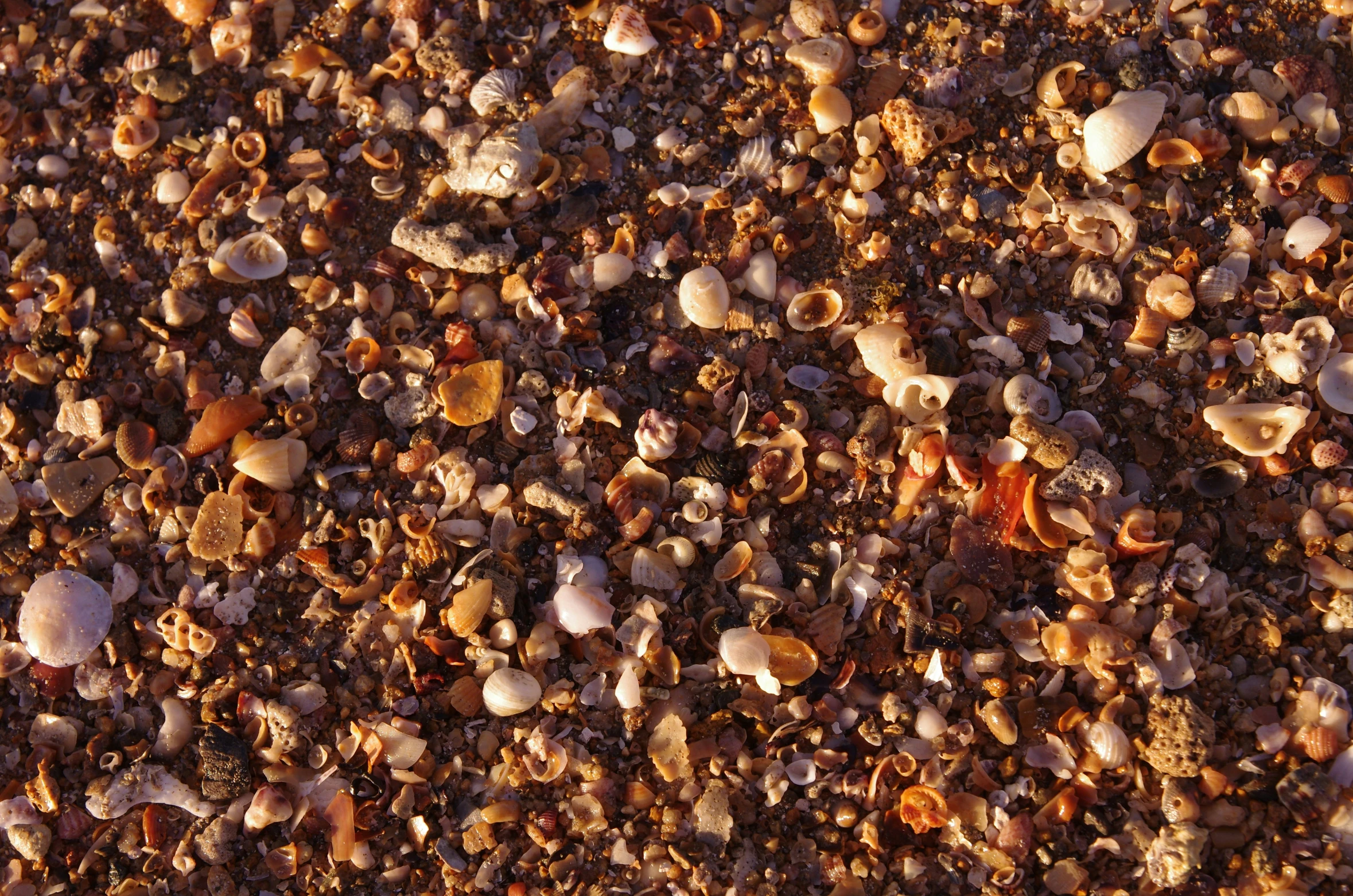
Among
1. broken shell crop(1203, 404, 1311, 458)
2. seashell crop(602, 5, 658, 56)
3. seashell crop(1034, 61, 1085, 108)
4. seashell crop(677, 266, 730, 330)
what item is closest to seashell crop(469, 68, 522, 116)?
seashell crop(602, 5, 658, 56)

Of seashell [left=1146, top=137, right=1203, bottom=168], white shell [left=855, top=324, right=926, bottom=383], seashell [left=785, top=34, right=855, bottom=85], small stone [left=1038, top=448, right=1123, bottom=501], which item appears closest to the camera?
small stone [left=1038, top=448, right=1123, bottom=501]

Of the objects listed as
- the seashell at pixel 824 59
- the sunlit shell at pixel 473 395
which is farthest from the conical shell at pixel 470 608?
the seashell at pixel 824 59

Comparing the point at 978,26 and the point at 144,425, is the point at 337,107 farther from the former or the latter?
the point at 978,26

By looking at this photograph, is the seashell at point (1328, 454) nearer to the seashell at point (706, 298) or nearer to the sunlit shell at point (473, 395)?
the seashell at point (706, 298)

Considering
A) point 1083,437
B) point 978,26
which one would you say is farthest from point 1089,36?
point 1083,437

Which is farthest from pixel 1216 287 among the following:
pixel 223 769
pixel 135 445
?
pixel 135 445

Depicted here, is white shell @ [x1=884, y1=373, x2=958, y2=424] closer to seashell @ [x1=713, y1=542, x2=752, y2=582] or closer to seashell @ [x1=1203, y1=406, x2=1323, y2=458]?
seashell @ [x1=713, y1=542, x2=752, y2=582]

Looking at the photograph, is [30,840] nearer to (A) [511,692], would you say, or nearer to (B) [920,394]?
(A) [511,692]
